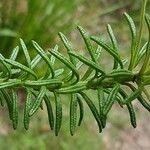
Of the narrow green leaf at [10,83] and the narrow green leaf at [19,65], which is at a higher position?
the narrow green leaf at [19,65]

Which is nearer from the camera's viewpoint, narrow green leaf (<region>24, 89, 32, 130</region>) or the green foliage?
narrow green leaf (<region>24, 89, 32, 130</region>)

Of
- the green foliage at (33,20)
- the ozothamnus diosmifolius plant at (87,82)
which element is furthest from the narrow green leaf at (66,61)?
the green foliage at (33,20)

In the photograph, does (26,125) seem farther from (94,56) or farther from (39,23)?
(39,23)

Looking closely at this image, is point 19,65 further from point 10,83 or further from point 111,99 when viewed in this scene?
point 111,99

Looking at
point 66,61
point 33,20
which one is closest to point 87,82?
point 66,61

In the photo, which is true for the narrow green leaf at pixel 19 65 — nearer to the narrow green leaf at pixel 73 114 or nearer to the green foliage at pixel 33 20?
the narrow green leaf at pixel 73 114

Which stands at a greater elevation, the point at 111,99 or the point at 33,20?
the point at 33,20

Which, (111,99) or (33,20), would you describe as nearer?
(111,99)

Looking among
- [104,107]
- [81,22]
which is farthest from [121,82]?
[81,22]

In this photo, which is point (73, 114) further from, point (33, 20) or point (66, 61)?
point (33, 20)

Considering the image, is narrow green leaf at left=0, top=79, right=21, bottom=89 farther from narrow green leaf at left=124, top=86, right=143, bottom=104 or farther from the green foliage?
the green foliage

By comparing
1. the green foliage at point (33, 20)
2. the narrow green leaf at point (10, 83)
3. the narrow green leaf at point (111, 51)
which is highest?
the green foliage at point (33, 20)

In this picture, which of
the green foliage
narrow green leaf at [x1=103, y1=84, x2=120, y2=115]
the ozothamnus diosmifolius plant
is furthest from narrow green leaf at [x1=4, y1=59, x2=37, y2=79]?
the green foliage
